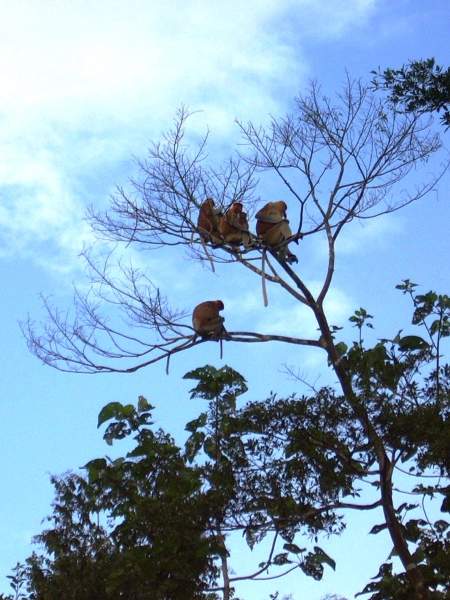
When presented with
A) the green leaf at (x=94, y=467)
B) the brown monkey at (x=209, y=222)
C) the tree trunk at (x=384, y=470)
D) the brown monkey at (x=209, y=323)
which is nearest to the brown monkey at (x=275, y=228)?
the brown monkey at (x=209, y=222)

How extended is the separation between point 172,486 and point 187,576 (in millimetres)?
722

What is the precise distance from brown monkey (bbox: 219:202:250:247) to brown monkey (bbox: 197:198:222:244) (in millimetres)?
60

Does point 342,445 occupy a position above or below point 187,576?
above

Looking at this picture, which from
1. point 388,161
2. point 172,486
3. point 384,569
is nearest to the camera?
point 384,569

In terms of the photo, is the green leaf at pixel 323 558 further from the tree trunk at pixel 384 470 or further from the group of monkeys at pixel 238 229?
the group of monkeys at pixel 238 229

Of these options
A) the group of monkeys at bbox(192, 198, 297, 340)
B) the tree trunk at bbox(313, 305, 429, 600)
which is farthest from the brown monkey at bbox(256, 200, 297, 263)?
the tree trunk at bbox(313, 305, 429, 600)

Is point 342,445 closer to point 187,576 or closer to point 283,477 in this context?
point 283,477

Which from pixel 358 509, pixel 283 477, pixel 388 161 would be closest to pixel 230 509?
pixel 283 477

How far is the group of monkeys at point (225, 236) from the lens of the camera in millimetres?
9180

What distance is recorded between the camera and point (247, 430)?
8.36 metres

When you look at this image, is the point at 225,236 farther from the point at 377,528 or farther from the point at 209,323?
the point at 377,528

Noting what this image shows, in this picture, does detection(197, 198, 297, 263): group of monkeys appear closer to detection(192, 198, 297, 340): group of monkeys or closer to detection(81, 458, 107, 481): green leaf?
detection(192, 198, 297, 340): group of monkeys

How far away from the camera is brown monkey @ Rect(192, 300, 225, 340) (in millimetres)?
9164

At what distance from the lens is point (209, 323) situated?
9180mm
